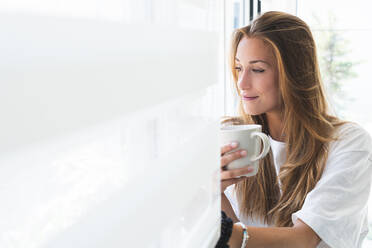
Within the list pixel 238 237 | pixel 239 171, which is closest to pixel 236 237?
pixel 238 237

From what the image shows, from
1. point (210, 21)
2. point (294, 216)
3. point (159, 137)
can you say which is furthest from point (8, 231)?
point (294, 216)

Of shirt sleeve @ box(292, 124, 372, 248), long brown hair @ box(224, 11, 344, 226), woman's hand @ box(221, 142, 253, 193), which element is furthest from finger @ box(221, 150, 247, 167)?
long brown hair @ box(224, 11, 344, 226)

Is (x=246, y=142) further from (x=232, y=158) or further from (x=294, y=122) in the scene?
(x=294, y=122)

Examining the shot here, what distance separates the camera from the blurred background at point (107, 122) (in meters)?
0.16

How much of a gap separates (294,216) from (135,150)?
734 millimetres

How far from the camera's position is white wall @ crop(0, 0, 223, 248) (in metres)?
0.15

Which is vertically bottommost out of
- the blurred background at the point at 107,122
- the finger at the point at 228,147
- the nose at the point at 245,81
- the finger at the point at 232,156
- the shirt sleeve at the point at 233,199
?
the shirt sleeve at the point at 233,199

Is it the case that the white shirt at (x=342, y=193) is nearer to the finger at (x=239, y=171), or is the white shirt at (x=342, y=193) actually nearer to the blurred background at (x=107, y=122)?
the finger at (x=239, y=171)

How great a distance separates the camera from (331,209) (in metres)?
0.89

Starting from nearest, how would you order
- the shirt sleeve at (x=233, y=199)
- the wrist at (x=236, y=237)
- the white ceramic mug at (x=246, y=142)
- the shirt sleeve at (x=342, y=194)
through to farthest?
the wrist at (x=236, y=237) → the white ceramic mug at (x=246, y=142) → the shirt sleeve at (x=342, y=194) → the shirt sleeve at (x=233, y=199)

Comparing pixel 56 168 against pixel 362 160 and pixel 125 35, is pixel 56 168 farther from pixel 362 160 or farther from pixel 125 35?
pixel 362 160

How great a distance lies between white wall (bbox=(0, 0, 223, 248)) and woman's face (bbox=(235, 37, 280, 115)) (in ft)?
2.41

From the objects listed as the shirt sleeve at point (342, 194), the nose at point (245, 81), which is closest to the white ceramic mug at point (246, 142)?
the shirt sleeve at point (342, 194)

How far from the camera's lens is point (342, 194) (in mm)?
910
